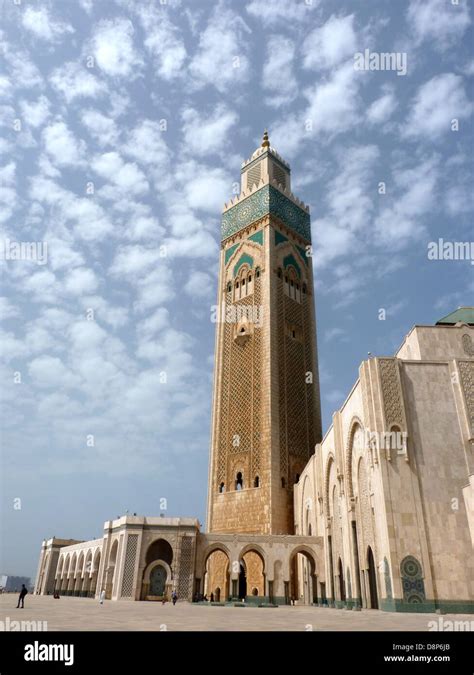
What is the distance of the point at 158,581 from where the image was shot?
20188mm

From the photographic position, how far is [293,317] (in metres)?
30.0

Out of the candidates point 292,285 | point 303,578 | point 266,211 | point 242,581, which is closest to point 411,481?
point 303,578

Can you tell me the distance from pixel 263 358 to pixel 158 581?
483 inches

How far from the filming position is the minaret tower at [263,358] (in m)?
25.0

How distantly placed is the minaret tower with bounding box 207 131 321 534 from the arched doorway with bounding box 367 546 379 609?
8.71m

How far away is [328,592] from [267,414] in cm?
877

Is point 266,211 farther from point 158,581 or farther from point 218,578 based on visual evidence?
point 158,581

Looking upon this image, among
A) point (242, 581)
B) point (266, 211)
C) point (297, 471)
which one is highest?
point (266, 211)

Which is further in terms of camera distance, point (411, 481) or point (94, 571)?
point (94, 571)

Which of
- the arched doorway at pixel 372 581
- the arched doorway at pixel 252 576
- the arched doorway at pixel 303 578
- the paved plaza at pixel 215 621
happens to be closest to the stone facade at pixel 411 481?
the arched doorway at pixel 372 581

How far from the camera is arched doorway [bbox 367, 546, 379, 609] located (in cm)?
1483

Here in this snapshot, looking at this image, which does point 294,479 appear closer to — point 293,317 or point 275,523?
point 275,523

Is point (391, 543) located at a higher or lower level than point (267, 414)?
lower
